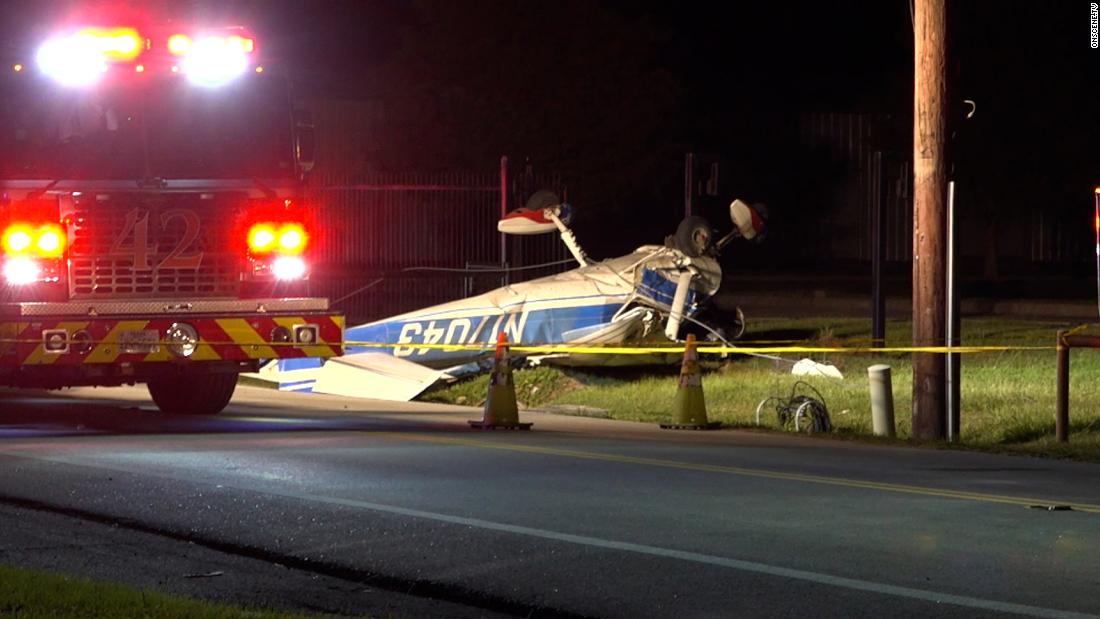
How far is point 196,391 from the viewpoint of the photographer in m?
17.3

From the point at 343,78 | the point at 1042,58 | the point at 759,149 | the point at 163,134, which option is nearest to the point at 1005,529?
the point at 163,134

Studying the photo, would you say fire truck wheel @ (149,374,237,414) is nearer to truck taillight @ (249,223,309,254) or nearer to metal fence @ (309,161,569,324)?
truck taillight @ (249,223,309,254)

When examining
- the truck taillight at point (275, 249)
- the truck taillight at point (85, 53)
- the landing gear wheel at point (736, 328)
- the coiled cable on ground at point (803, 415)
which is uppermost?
the truck taillight at point (85, 53)

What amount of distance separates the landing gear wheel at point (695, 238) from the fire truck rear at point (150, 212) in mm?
6836

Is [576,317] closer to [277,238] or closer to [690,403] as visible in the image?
[690,403]

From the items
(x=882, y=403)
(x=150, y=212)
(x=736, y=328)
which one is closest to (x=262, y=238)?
(x=150, y=212)

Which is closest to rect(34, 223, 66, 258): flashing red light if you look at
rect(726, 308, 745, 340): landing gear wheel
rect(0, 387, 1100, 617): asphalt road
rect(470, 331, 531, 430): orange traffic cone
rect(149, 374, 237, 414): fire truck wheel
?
rect(0, 387, 1100, 617): asphalt road

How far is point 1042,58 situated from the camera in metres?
47.3

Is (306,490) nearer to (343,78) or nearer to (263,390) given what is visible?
(263,390)

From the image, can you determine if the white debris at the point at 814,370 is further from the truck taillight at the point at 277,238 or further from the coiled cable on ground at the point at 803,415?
the truck taillight at the point at 277,238

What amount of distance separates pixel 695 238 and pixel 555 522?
12.2 metres

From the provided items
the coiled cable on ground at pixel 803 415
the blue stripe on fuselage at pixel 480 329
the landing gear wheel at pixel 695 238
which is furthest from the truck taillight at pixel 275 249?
the landing gear wheel at pixel 695 238

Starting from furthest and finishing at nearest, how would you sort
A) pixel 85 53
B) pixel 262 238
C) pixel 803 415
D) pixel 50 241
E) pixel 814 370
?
pixel 814 370
pixel 803 415
pixel 262 238
pixel 85 53
pixel 50 241

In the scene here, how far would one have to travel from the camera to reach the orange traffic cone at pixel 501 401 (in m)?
16.2
